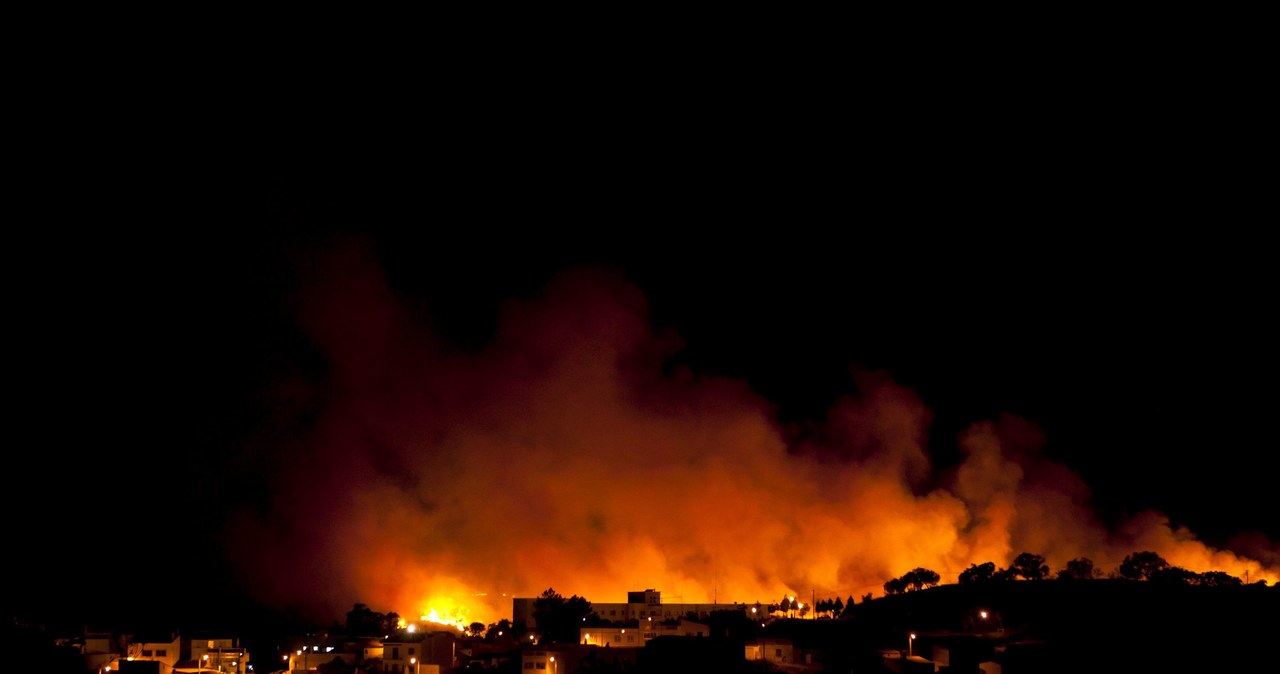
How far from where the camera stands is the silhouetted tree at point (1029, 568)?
38219 millimetres

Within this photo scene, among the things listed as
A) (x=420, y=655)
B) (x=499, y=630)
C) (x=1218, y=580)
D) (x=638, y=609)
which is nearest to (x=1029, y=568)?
(x=1218, y=580)

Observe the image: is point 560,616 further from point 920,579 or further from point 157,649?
point 920,579

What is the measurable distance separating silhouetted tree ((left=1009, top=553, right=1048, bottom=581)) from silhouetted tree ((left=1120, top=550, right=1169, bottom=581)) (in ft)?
8.35

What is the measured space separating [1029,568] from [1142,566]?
3663 mm

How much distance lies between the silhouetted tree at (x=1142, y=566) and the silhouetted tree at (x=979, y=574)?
425 centimetres

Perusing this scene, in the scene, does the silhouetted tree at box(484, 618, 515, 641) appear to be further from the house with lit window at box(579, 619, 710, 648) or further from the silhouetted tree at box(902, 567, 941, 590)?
the silhouetted tree at box(902, 567, 941, 590)

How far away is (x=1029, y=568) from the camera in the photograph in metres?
38.2

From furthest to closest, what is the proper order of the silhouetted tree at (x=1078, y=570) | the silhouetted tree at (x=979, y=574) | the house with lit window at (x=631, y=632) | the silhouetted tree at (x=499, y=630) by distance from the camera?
the silhouetted tree at (x=1078, y=570) < the silhouetted tree at (x=979, y=574) < the silhouetted tree at (x=499, y=630) < the house with lit window at (x=631, y=632)

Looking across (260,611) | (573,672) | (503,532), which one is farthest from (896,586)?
(260,611)

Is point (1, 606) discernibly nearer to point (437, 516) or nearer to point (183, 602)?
point (183, 602)

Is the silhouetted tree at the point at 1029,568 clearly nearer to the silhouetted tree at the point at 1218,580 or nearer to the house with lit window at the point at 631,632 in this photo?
the silhouetted tree at the point at 1218,580

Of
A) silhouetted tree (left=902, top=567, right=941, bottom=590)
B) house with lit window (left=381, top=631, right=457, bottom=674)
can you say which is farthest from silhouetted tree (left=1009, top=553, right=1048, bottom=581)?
house with lit window (left=381, top=631, right=457, bottom=674)

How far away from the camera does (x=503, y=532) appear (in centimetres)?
4031

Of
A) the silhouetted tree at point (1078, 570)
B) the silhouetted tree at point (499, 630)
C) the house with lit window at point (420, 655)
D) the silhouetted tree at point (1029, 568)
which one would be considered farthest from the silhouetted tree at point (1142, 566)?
the house with lit window at point (420, 655)
